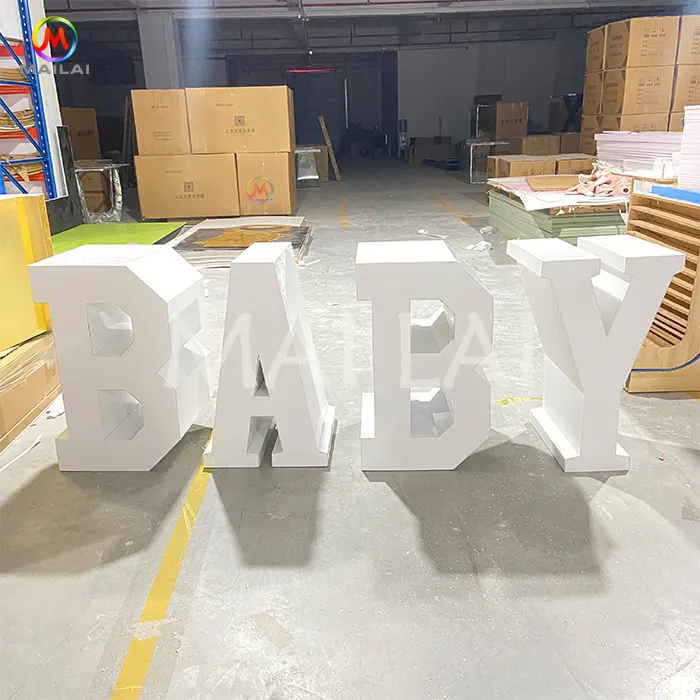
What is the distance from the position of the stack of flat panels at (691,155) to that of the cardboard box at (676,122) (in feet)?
19.1

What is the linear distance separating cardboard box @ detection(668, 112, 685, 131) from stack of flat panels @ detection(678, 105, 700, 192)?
19.1 feet

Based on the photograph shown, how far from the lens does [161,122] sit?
8.89 metres

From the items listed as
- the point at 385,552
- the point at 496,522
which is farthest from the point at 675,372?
the point at 385,552

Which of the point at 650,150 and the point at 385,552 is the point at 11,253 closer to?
the point at 385,552

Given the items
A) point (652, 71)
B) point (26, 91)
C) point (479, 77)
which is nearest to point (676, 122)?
point (652, 71)

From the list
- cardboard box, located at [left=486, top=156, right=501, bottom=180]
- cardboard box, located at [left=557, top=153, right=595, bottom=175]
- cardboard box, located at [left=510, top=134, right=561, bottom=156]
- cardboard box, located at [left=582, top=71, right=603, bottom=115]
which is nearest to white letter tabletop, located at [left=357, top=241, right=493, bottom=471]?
cardboard box, located at [left=557, top=153, right=595, bottom=175]

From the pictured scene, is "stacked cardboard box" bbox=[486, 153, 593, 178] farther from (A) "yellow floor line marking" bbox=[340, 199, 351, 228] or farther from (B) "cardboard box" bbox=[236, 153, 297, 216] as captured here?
(B) "cardboard box" bbox=[236, 153, 297, 216]

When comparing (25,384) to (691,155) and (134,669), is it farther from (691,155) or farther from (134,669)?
(691,155)

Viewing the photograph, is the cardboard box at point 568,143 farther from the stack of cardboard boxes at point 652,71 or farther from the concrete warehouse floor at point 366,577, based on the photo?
the concrete warehouse floor at point 366,577

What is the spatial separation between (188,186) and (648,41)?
6459mm

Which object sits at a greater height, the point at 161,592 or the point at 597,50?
the point at 597,50

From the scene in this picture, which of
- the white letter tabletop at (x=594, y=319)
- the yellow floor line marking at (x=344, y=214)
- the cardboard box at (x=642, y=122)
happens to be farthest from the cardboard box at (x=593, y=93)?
the white letter tabletop at (x=594, y=319)

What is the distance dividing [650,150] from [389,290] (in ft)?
17.4

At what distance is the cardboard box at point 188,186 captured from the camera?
9031 millimetres
